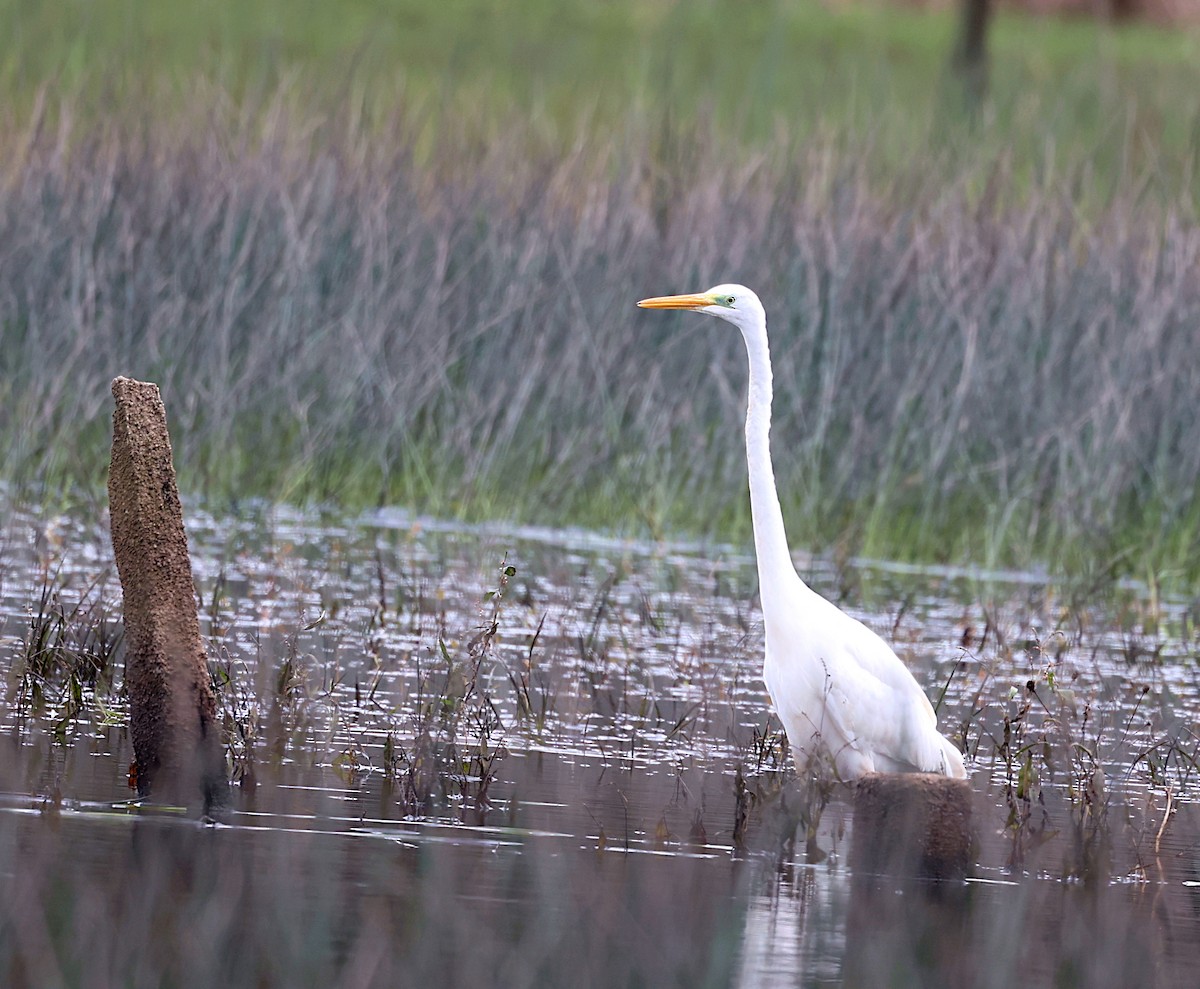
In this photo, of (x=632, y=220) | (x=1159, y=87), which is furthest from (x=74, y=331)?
(x=1159, y=87)

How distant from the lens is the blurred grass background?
31.7 ft

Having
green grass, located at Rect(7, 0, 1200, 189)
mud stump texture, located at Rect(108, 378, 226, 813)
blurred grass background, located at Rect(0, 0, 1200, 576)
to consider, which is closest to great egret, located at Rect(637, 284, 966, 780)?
mud stump texture, located at Rect(108, 378, 226, 813)

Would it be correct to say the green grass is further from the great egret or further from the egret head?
the great egret

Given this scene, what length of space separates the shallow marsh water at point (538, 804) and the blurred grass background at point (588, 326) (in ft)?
3.95

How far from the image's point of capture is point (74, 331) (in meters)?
9.36

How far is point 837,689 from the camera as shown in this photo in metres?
5.95

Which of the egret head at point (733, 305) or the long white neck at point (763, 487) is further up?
the egret head at point (733, 305)

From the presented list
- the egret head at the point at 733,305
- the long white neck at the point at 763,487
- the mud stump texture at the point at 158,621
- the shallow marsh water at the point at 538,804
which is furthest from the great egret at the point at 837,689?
the mud stump texture at the point at 158,621

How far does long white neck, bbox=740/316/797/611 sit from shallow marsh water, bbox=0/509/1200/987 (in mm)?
458

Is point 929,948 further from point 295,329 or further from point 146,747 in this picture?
point 295,329

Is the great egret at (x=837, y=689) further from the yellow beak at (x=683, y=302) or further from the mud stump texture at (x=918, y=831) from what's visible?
the yellow beak at (x=683, y=302)

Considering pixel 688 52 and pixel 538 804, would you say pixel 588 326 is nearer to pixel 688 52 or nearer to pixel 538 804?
pixel 538 804

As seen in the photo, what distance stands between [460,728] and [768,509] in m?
1.01

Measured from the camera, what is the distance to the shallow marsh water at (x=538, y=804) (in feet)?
14.0
